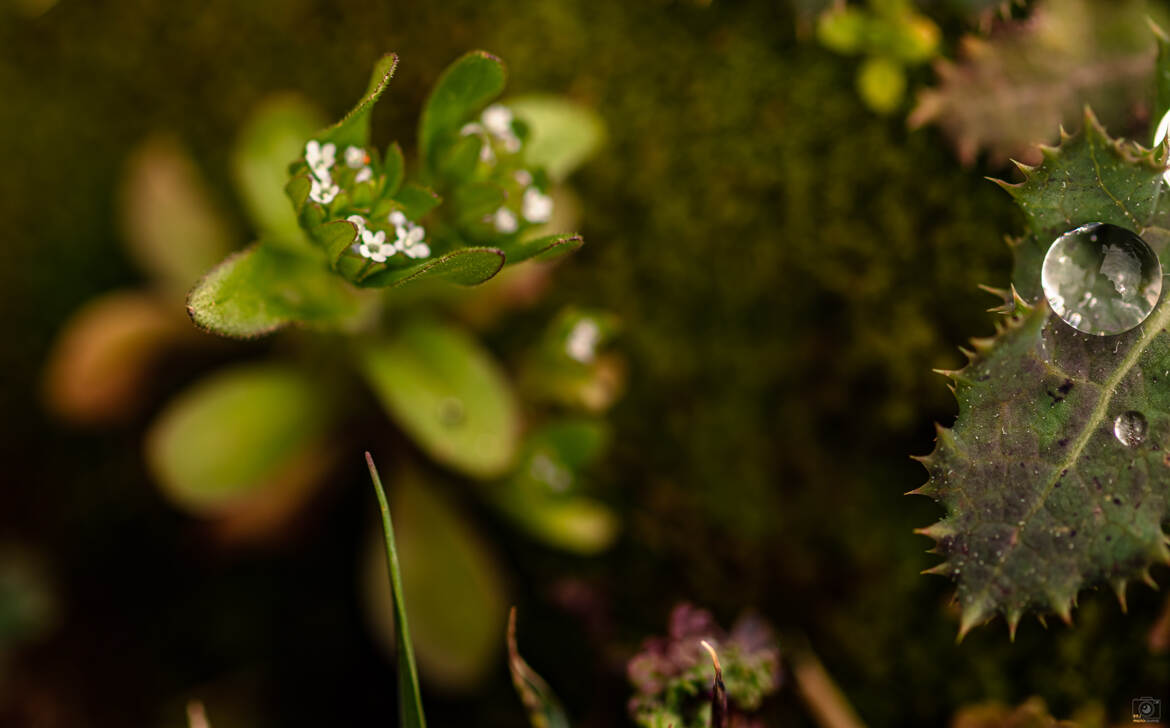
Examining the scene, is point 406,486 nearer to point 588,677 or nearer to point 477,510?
point 477,510

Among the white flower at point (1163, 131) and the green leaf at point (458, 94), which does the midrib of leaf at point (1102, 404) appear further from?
the green leaf at point (458, 94)

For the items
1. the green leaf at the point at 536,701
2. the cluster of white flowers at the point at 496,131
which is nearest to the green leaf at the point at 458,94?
the cluster of white flowers at the point at 496,131

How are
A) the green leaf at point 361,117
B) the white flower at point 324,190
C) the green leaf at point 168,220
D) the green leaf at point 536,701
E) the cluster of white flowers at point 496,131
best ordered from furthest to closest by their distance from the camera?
the green leaf at point 168,220
the cluster of white flowers at point 496,131
the green leaf at point 536,701
the white flower at point 324,190
the green leaf at point 361,117

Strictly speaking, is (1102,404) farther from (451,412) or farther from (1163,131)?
(451,412)

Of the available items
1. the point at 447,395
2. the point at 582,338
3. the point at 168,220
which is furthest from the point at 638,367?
the point at 168,220

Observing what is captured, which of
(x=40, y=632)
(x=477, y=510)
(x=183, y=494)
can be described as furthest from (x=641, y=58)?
(x=40, y=632)

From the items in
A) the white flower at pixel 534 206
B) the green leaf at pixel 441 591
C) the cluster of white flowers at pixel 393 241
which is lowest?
the green leaf at pixel 441 591
